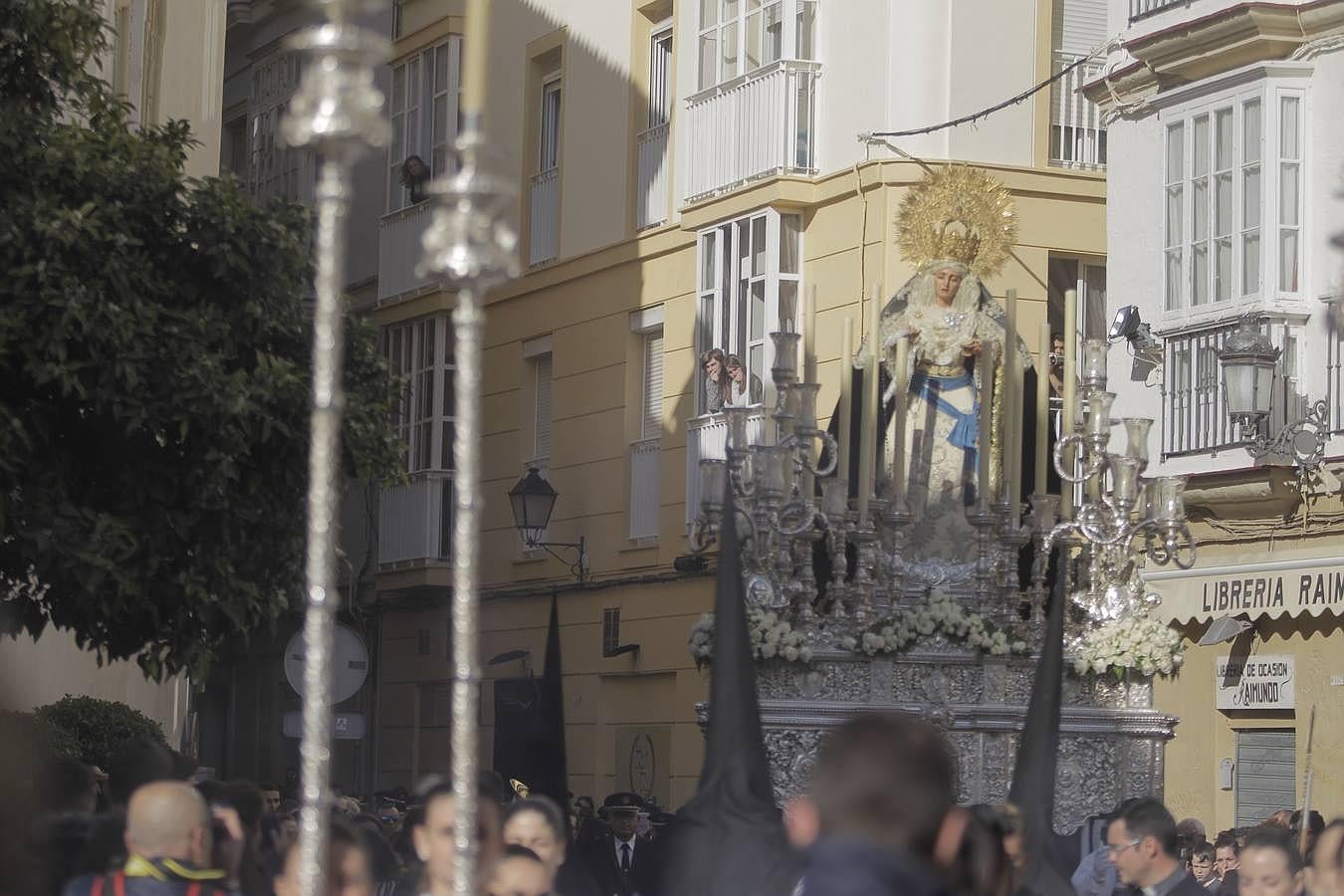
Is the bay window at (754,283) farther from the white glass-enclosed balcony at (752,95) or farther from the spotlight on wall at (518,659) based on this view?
the spotlight on wall at (518,659)

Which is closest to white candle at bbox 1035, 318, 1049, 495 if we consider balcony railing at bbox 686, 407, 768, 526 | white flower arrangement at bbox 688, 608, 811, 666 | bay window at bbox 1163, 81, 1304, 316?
white flower arrangement at bbox 688, 608, 811, 666

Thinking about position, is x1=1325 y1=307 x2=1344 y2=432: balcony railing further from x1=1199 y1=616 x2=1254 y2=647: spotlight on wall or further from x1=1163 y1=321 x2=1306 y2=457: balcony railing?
x1=1199 y1=616 x2=1254 y2=647: spotlight on wall

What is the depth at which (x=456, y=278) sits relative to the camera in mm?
4426

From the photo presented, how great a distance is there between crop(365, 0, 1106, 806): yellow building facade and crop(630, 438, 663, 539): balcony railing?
0.04 metres

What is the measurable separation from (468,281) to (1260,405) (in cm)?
1283

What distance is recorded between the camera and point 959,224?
14.2m

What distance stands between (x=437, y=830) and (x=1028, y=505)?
826cm

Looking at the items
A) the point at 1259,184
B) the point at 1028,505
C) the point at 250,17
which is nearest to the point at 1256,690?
the point at 1259,184

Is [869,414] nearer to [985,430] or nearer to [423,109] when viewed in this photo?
[985,430]

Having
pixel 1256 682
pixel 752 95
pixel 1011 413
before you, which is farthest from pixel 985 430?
pixel 752 95

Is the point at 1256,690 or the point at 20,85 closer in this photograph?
the point at 20,85

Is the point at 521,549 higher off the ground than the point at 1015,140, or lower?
lower

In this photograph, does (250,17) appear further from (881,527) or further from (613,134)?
(881,527)

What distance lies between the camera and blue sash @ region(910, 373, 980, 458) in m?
13.5
